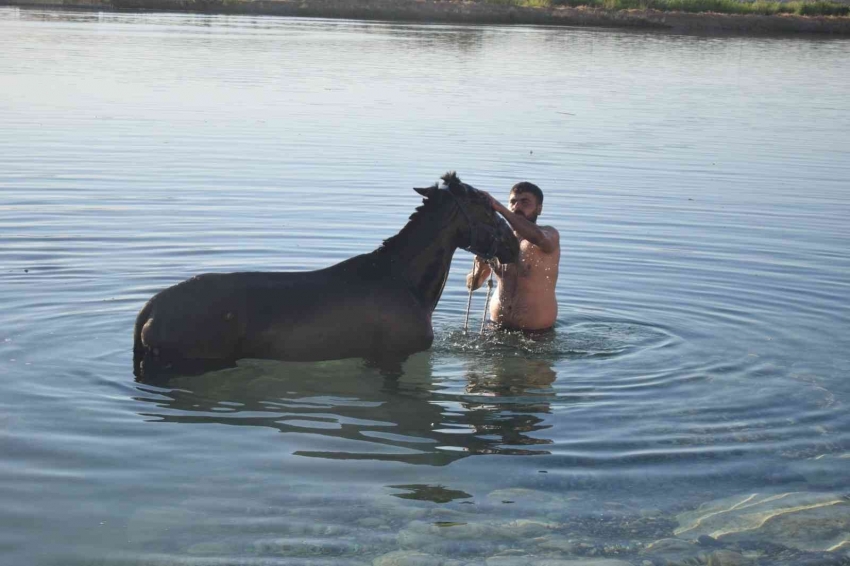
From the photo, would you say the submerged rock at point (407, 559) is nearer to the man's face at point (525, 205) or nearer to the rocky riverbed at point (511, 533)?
the rocky riverbed at point (511, 533)

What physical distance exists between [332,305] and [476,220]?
157 centimetres

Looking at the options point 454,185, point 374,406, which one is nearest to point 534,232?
point 454,185

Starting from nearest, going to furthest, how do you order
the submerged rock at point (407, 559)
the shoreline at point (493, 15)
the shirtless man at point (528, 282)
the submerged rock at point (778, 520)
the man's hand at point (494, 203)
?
the submerged rock at point (407, 559), the submerged rock at point (778, 520), the man's hand at point (494, 203), the shirtless man at point (528, 282), the shoreline at point (493, 15)

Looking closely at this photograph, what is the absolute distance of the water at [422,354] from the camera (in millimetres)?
6723

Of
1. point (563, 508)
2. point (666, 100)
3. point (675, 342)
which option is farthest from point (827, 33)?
point (563, 508)

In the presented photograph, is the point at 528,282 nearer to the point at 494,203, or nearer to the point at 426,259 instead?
the point at 494,203

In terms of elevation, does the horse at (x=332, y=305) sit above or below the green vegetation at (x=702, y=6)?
below

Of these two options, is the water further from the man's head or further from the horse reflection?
the man's head

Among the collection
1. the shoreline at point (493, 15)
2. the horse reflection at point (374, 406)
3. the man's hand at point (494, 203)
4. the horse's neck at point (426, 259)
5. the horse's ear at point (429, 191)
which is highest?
the shoreline at point (493, 15)

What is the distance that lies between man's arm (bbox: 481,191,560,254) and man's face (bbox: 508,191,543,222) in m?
0.09

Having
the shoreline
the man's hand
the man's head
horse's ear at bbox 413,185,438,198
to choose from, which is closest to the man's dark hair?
the man's head

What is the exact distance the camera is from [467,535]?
255 inches

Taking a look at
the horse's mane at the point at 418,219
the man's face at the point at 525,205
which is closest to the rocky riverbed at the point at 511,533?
the horse's mane at the point at 418,219

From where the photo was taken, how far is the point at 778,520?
6809mm
